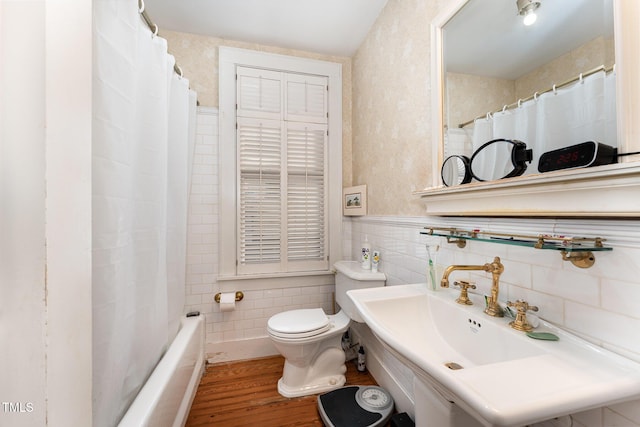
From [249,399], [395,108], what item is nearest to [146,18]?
[395,108]

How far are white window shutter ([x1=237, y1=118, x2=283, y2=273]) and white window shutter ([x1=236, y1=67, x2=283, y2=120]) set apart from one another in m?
0.07

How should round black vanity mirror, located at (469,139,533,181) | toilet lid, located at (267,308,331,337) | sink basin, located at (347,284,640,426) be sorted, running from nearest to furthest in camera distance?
sink basin, located at (347,284,640,426) < round black vanity mirror, located at (469,139,533,181) < toilet lid, located at (267,308,331,337)

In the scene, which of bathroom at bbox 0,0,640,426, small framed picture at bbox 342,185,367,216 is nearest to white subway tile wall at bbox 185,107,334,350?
small framed picture at bbox 342,185,367,216

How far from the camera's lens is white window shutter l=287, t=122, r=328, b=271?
6.96 feet

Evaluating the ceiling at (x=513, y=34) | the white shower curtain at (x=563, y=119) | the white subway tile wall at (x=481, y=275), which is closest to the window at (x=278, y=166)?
the white subway tile wall at (x=481, y=275)

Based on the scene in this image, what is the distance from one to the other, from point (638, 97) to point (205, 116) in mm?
2210

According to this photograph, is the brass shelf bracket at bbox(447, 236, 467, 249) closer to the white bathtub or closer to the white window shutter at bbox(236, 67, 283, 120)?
the white bathtub

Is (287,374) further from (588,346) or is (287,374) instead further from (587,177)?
(587,177)

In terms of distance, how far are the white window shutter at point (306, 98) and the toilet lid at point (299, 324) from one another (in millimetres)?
1545

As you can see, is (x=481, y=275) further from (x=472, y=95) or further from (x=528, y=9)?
(x=528, y=9)

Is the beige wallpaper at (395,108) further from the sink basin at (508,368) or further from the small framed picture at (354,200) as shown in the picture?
the sink basin at (508,368)

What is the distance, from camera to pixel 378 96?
1809 millimetres

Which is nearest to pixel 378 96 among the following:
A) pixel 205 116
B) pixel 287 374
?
pixel 205 116

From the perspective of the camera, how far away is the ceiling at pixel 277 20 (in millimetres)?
1692
